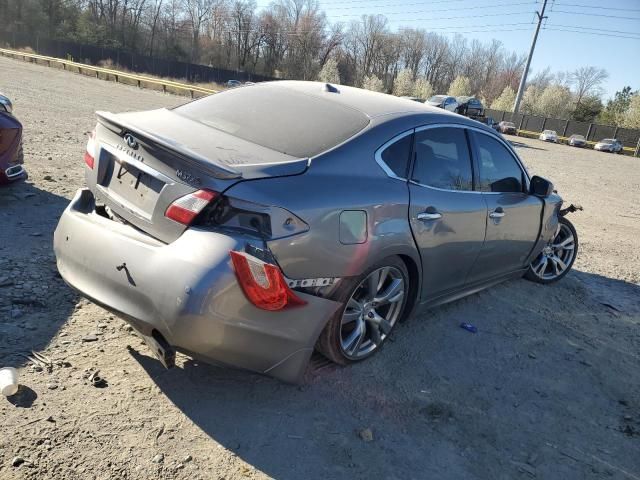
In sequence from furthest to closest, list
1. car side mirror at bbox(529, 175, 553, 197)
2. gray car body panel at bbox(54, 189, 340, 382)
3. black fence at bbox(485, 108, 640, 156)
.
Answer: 1. black fence at bbox(485, 108, 640, 156)
2. car side mirror at bbox(529, 175, 553, 197)
3. gray car body panel at bbox(54, 189, 340, 382)

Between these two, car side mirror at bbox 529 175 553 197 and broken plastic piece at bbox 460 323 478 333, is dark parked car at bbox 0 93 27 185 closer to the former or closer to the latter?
broken plastic piece at bbox 460 323 478 333

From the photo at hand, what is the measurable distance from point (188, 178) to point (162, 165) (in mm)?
207

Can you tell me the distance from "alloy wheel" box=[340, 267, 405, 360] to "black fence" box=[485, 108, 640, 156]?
53.9 metres

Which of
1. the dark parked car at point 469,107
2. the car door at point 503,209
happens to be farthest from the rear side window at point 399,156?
the dark parked car at point 469,107

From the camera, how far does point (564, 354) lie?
3951mm

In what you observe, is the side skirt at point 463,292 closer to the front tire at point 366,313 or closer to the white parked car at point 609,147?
the front tire at point 366,313

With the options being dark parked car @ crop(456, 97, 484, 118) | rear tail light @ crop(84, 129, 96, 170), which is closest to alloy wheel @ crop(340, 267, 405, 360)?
rear tail light @ crop(84, 129, 96, 170)

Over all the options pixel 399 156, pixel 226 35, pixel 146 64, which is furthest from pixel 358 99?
pixel 226 35

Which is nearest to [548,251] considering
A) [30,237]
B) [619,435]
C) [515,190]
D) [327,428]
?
[515,190]

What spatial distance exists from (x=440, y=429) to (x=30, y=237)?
3760 millimetres

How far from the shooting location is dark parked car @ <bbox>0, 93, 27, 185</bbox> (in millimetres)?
4773

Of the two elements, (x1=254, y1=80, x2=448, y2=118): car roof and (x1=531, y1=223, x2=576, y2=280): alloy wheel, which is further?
(x1=531, y1=223, x2=576, y2=280): alloy wheel

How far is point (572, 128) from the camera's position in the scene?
57656mm

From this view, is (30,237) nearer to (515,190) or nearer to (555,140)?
(515,190)
